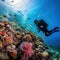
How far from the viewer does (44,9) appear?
27188 mm

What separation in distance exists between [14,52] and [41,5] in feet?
66.2

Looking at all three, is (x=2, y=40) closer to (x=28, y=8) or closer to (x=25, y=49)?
(x=25, y=49)

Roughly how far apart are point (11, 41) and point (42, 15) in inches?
982

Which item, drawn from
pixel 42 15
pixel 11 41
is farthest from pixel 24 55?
pixel 42 15

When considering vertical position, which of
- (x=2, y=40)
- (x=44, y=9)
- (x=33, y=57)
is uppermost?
(x=44, y=9)

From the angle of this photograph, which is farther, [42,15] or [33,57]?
[42,15]

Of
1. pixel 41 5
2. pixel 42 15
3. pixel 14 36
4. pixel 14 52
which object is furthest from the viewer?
pixel 42 15

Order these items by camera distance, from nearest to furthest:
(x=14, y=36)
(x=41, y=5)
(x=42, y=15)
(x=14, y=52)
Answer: (x=14, y=52) → (x=14, y=36) → (x=41, y=5) → (x=42, y=15)

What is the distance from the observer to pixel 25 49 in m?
6.55

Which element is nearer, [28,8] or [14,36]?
[14,36]

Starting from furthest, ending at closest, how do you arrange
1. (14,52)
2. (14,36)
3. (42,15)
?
(42,15) → (14,36) → (14,52)

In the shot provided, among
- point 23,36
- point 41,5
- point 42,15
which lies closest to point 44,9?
point 41,5

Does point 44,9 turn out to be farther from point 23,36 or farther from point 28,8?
point 23,36

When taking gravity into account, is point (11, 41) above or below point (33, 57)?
above
